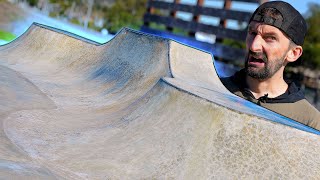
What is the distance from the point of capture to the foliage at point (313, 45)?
40.5 meters

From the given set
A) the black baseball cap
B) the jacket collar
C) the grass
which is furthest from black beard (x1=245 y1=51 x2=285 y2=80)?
the grass

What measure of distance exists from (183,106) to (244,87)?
4.70 ft

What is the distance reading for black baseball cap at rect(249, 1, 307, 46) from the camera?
391 centimetres

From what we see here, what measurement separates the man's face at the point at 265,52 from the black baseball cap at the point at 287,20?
0.14 ft

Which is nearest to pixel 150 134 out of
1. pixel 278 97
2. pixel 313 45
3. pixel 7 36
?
pixel 278 97

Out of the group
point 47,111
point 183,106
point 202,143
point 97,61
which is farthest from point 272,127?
point 97,61

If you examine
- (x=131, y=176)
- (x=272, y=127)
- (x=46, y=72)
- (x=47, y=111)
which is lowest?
(x=46, y=72)

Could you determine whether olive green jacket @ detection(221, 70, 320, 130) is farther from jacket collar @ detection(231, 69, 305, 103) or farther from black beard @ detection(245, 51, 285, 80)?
black beard @ detection(245, 51, 285, 80)

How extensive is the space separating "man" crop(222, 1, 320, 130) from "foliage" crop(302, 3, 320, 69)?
35750mm

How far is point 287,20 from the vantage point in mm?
3939

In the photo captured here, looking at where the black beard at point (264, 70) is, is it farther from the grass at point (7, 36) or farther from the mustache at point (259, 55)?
the grass at point (7, 36)

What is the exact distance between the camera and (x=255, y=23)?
4.00 meters

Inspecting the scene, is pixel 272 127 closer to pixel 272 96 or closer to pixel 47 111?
pixel 272 96

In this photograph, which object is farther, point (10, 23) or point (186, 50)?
point (10, 23)
